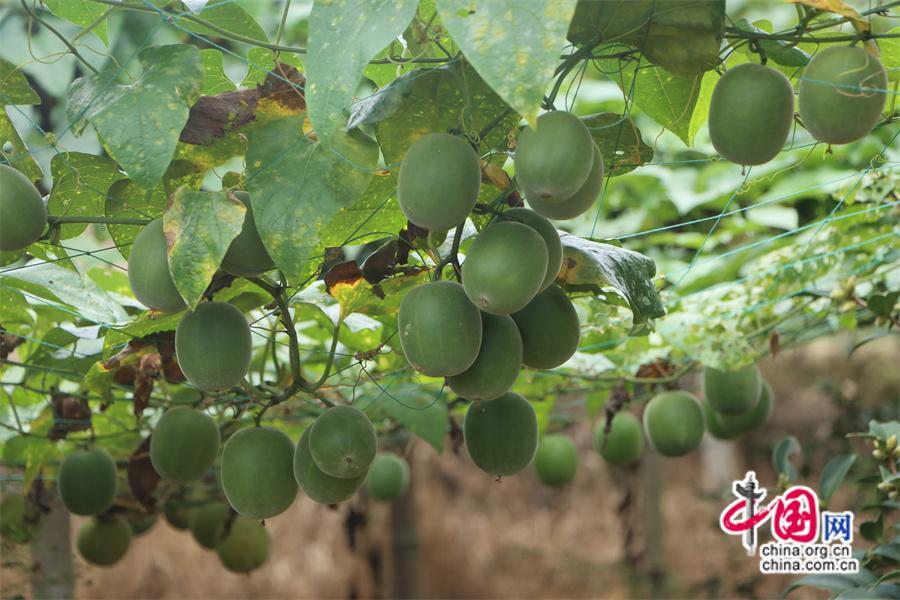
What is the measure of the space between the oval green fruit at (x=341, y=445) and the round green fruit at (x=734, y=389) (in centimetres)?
95

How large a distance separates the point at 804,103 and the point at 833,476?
101 cm

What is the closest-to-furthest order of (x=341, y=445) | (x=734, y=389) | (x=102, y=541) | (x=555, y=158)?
(x=555, y=158) < (x=341, y=445) < (x=734, y=389) < (x=102, y=541)

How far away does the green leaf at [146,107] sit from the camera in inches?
38.1

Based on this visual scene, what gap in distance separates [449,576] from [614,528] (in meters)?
1.18

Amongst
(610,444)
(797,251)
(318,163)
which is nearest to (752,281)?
(797,251)

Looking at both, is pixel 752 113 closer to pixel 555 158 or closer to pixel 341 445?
pixel 555 158

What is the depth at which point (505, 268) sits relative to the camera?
956 millimetres

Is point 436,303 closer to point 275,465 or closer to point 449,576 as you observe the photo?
point 275,465

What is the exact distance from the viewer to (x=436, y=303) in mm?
1020

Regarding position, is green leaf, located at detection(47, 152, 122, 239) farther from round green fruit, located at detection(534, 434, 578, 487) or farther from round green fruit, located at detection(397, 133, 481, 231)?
round green fruit, located at detection(534, 434, 578, 487)

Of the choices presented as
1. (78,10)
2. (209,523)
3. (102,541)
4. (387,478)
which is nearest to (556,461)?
(387,478)

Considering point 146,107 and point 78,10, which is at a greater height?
point 78,10

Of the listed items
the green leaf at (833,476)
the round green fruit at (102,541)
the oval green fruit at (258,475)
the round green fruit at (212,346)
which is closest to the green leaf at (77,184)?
the round green fruit at (212,346)

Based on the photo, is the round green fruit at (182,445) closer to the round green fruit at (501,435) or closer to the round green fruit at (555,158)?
the round green fruit at (501,435)
